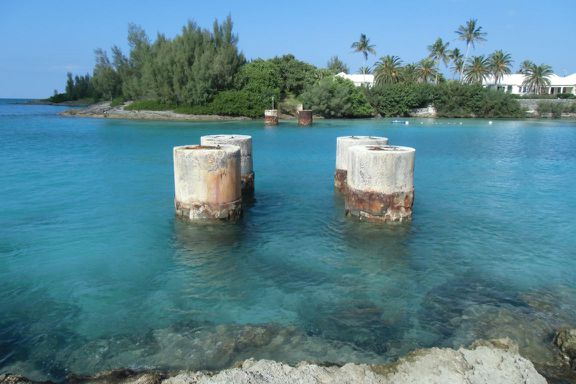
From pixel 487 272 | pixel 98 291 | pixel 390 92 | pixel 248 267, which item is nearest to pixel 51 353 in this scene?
pixel 98 291

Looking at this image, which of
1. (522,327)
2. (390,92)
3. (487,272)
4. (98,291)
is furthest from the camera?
(390,92)

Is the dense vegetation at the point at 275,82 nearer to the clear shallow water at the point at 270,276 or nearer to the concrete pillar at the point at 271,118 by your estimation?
the concrete pillar at the point at 271,118

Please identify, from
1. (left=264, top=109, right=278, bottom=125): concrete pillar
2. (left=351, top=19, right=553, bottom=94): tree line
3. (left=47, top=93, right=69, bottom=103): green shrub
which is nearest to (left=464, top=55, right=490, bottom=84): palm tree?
(left=351, top=19, right=553, bottom=94): tree line

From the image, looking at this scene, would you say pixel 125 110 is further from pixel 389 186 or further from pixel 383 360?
pixel 383 360

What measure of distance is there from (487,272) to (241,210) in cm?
602

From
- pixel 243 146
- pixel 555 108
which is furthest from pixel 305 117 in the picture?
pixel 555 108

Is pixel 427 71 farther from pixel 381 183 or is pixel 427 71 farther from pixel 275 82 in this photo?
pixel 381 183

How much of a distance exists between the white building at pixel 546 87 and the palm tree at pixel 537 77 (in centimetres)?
112

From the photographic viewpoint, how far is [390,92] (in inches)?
2598

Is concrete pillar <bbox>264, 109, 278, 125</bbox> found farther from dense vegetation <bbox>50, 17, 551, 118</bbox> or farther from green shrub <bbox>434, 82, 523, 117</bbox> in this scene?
green shrub <bbox>434, 82, 523, 117</bbox>

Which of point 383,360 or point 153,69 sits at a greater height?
point 153,69

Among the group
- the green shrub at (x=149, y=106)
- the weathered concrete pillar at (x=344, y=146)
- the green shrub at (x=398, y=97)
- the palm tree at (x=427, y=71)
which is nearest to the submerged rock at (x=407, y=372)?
the weathered concrete pillar at (x=344, y=146)

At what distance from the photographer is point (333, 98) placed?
59.1 meters

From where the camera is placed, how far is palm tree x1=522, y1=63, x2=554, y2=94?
255 feet
